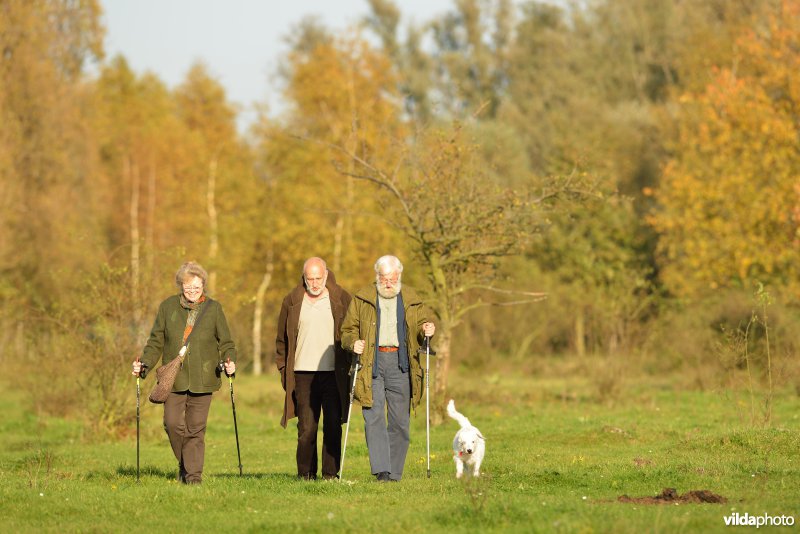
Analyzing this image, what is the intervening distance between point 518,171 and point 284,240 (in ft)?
47.1

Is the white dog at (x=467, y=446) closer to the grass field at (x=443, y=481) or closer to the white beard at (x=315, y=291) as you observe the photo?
the grass field at (x=443, y=481)

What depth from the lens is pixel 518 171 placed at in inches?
2142

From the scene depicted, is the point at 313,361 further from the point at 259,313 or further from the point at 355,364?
the point at 259,313

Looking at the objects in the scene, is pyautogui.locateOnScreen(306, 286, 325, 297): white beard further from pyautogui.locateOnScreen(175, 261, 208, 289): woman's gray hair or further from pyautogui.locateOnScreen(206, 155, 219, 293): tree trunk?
pyautogui.locateOnScreen(206, 155, 219, 293): tree trunk

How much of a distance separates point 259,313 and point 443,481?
105 ft

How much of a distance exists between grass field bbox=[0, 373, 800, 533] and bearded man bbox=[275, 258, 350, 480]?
575 millimetres

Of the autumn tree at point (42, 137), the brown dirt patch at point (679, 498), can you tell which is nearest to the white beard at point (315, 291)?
the brown dirt patch at point (679, 498)

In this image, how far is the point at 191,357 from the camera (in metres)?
12.6

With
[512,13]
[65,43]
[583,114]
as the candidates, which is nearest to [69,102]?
[65,43]

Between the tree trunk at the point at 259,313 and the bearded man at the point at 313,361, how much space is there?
29.3 metres

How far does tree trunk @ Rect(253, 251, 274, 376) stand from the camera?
142 feet

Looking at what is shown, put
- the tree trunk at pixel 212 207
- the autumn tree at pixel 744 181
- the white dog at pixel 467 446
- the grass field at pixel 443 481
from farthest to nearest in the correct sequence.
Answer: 1. the tree trunk at pixel 212 207
2. the autumn tree at pixel 744 181
3. the white dog at pixel 467 446
4. the grass field at pixel 443 481

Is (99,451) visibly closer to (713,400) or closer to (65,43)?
(713,400)

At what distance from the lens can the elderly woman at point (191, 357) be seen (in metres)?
12.6
